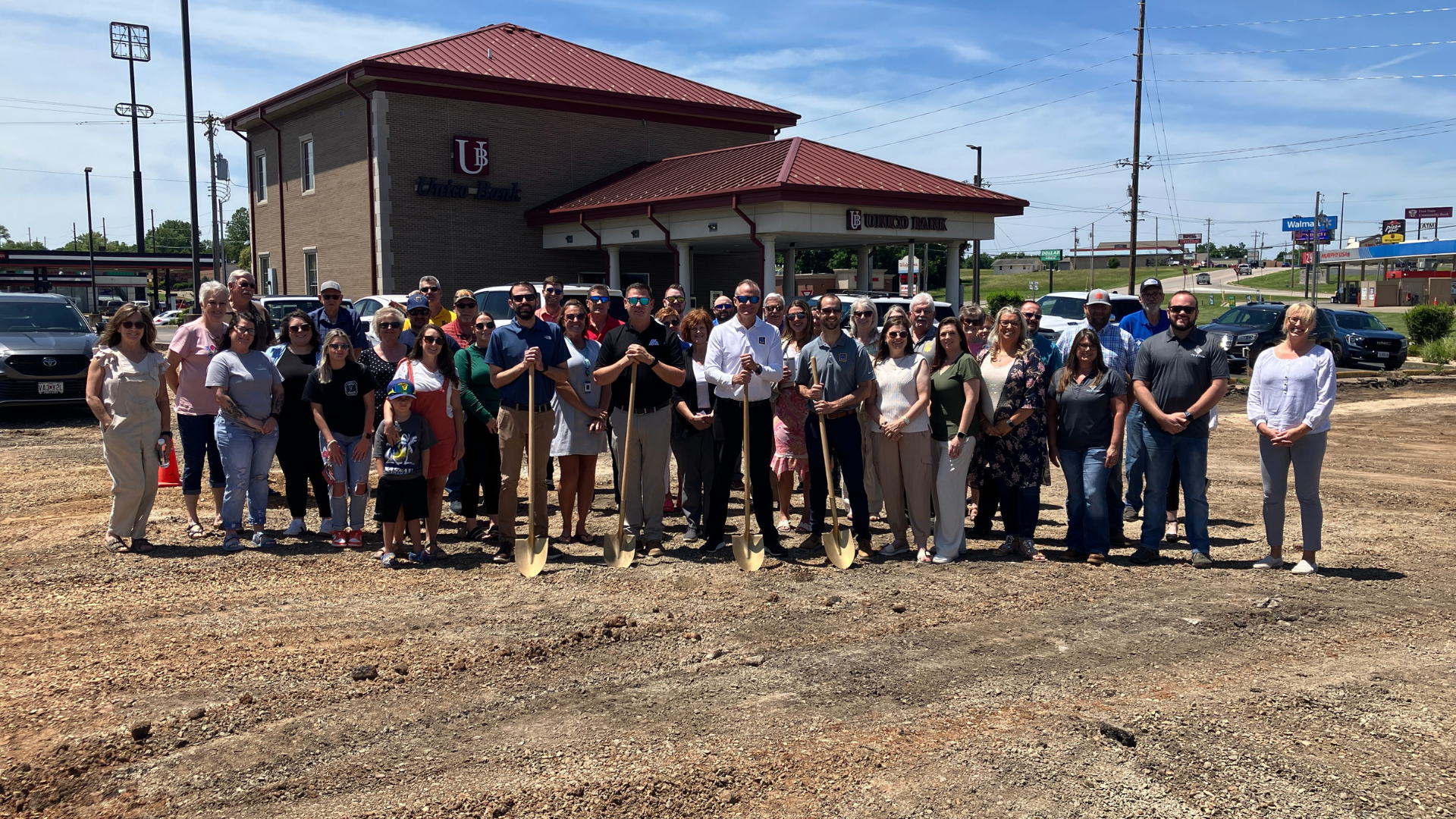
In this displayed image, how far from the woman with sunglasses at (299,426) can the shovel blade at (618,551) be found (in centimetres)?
226

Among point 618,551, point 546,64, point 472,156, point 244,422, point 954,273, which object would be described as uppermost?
point 546,64

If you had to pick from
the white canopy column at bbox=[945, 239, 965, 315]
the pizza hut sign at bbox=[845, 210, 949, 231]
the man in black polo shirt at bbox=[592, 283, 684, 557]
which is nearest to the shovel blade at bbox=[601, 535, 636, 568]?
the man in black polo shirt at bbox=[592, 283, 684, 557]

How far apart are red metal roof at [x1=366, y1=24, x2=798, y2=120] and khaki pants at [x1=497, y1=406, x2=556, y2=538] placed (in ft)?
67.7

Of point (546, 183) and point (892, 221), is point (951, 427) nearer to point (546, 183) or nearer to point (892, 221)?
point (892, 221)

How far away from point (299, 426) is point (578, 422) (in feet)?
7.25

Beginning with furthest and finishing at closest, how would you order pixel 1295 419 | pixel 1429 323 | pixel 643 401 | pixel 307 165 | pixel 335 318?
pixel 307 165 < pixel 1429 323 < pixel 335 318 < pixel 643 401 < pixel 1295 419

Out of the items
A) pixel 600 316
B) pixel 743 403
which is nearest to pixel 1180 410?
pixel 743 403

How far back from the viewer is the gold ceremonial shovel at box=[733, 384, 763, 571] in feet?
23.7

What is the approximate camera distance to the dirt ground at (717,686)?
404cm

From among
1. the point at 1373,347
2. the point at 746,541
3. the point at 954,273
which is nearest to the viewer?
the point at 746,541

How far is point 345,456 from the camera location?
7.73 meters

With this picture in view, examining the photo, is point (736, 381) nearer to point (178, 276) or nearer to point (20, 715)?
point (20, 715)

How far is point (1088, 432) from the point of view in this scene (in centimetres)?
746

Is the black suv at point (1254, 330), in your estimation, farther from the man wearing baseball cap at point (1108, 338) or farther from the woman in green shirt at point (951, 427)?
the woman in green shirt at point (951, 427)
